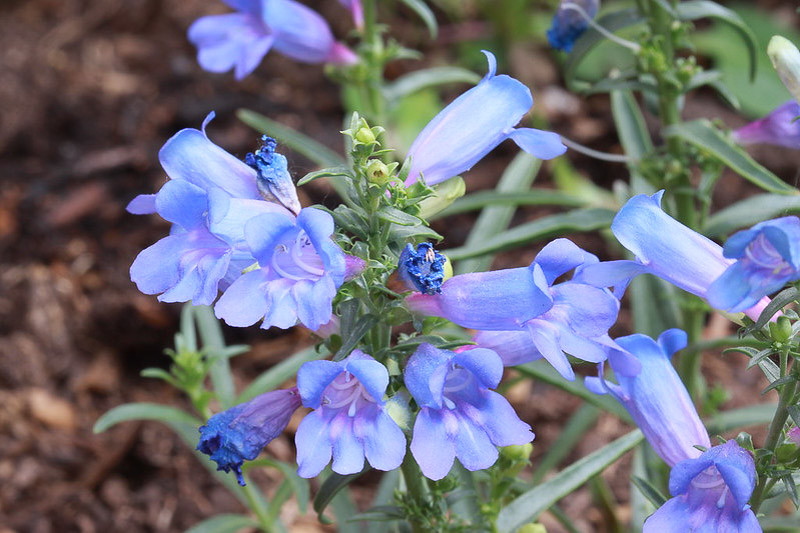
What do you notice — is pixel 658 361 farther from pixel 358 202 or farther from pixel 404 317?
pixel 358 202

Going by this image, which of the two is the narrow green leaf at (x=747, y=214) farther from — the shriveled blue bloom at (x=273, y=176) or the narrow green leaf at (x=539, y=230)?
the shriveled blue bloom at (x=273, y=176)

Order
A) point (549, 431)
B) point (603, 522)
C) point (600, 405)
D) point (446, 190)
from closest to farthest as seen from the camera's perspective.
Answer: point (446, 190), point (600, 405), point (603, 522), point (549, 431)

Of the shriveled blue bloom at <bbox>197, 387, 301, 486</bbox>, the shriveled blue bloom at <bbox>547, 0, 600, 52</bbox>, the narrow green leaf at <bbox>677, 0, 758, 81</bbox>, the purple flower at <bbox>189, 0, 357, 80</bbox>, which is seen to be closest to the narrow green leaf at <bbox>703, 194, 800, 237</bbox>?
the narrow green leaf at <bbox>677, 0, 758, 81</bbox>

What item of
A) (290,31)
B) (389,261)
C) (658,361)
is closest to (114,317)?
(290,31)

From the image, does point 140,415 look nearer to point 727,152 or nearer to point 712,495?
point 712,495

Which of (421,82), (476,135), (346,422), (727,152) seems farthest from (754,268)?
(421,82)
